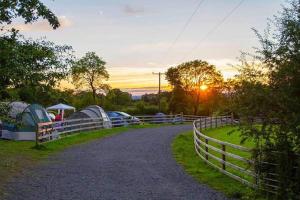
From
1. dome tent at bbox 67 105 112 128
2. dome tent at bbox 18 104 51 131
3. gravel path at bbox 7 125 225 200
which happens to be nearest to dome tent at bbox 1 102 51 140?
dome tent at bbox 18 104 51 131

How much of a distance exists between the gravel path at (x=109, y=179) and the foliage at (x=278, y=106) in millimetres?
1695

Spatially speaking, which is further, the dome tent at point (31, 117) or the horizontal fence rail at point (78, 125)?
the dome tent at point (31, 117)

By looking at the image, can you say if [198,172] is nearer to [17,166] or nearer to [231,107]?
[231,107]

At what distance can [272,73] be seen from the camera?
10.9 metres

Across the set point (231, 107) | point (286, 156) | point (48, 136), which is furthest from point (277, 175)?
point (48, 136)

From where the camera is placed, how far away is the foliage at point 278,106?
10.3 m

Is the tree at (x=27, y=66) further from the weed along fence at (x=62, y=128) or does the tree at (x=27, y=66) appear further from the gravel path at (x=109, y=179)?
the weed along fence at (x=62, y=128)

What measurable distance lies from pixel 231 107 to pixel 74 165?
329 inches

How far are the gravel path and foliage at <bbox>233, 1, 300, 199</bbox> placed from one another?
170 centimetres

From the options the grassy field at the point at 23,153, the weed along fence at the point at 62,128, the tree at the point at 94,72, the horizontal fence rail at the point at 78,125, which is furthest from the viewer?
the tree at the point at 94,72

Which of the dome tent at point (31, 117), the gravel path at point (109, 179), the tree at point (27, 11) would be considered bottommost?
the gravel path at point (109, 179)

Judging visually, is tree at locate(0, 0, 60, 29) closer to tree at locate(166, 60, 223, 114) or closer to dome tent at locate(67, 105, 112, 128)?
dome tent at locate(67, 105, 112, 128)

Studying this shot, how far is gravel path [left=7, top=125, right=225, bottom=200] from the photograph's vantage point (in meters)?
12.2

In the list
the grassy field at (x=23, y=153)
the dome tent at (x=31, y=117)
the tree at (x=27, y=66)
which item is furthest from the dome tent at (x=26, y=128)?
the tree at (x=27, y=66)
